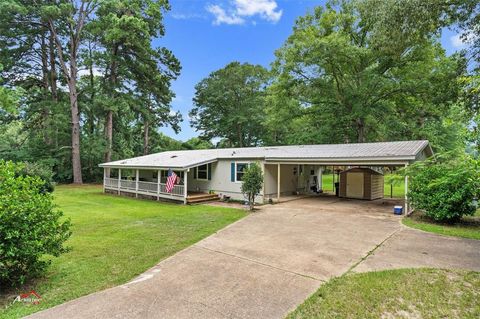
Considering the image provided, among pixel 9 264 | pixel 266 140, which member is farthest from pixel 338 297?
pixel 266 140

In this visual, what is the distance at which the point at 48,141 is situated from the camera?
25.9 meters

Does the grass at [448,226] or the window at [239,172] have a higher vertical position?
the window at [239,172]

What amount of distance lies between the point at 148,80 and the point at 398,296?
28.4 meters

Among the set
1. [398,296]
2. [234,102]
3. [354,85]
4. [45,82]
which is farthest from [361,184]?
[45,82]

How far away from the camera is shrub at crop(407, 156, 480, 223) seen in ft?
27.6

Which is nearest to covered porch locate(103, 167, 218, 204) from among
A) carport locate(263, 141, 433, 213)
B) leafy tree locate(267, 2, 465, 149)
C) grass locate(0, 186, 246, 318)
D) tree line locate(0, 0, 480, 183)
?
grass locate(0, 186, 246, 318)

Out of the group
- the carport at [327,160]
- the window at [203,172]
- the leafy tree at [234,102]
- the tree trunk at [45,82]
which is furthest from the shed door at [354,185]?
the tree trunk at [45,82]

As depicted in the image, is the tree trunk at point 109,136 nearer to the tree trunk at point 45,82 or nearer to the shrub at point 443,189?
the tree trunk at point 45,82

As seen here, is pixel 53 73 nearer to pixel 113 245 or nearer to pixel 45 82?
pixel 45 82

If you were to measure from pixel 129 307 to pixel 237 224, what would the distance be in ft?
18.2

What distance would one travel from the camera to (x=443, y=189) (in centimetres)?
884

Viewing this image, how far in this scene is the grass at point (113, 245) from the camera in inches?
169

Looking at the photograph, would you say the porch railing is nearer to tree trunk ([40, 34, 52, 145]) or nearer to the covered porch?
the covered porch

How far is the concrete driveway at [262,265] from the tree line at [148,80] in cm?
1154
